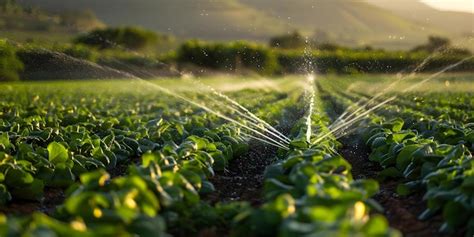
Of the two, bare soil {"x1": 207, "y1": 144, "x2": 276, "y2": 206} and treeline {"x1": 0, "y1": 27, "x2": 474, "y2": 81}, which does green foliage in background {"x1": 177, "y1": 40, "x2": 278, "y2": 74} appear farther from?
bare soil {"x1": 207, "y1": 144, "x2": 276, "y2": 206}

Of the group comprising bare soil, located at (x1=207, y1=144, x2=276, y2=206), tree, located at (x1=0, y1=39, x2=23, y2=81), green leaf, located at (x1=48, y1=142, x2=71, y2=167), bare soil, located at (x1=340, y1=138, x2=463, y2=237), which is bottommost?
tree, located at (x1=0, y1=39, x2=23, y2=81)

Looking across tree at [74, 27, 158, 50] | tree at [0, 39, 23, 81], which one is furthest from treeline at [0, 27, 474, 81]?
tree at [0, 39, 23, 81]

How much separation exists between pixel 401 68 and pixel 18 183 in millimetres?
76372

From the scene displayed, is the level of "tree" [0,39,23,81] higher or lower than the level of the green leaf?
lower

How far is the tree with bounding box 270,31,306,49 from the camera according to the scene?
69688mm

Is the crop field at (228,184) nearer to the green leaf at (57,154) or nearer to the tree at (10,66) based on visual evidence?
the green leaf at (57,154)

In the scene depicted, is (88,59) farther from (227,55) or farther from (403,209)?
(403,209)

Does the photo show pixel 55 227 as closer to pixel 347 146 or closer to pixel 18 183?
pixel 18 183

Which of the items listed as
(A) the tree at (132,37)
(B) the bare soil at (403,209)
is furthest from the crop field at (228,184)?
(A) the tree at (132,37)

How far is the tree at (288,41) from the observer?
2744 inches

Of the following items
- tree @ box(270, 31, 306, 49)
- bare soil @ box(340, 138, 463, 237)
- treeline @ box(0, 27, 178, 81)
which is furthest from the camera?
tree @ box(270, 31, 306, 49)

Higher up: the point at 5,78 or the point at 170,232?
the point at 170,232

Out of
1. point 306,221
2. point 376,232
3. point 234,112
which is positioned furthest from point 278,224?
point 234,112

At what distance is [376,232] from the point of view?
3342mm
